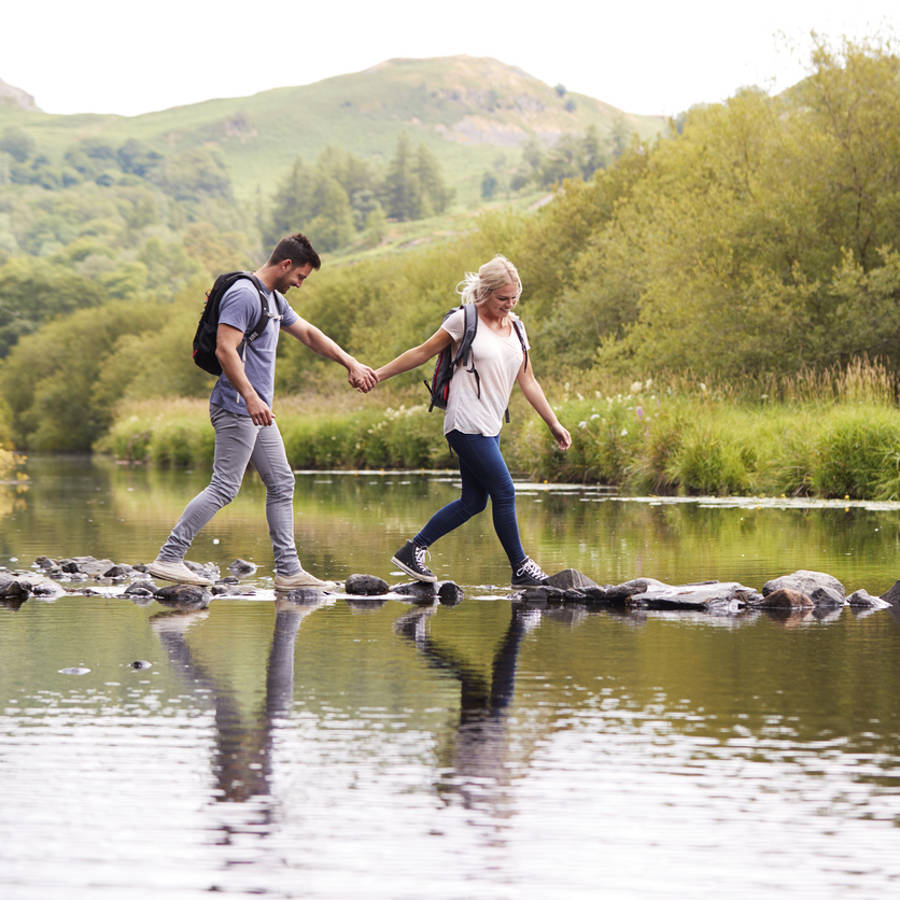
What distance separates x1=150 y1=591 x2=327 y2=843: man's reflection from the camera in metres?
5.13

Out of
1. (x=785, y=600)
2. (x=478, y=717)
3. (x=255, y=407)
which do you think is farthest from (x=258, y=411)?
(x=478, y=717)

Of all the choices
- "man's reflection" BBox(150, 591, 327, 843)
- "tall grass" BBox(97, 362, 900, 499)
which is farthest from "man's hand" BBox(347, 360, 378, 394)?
"tall grass" BBox(97, 362, 900, 499)

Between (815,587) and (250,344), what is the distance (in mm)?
4248

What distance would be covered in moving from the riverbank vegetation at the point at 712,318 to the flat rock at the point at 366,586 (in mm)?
12599

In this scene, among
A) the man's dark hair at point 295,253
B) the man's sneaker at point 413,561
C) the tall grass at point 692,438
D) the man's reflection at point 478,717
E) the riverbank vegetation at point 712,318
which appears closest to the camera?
the man's reflection at point 478,717

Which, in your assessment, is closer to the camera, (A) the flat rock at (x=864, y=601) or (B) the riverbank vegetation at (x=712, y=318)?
(A) the flat rock at (x=864, y=601)

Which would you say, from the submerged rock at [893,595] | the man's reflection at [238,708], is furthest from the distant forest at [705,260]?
the man's reflection at [238,708]

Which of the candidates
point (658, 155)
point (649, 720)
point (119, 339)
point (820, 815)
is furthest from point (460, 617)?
point (119, 339)

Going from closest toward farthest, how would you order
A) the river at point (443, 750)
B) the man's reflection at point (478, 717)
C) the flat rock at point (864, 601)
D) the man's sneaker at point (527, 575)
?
the river at point (443, 750) < the man's reflection at point (478, 717) < the flat rock at point (864, 601) < the man's sneaker at point (527, 575)

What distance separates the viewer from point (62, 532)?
17797 mm

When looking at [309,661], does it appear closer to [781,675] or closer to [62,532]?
[781,675]

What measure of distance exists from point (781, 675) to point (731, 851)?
10.3 feet

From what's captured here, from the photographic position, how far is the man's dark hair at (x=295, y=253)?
1083cm

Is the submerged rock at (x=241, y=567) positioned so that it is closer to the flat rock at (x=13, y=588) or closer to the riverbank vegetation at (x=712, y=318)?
the flat rock at (x=13, y=588)
